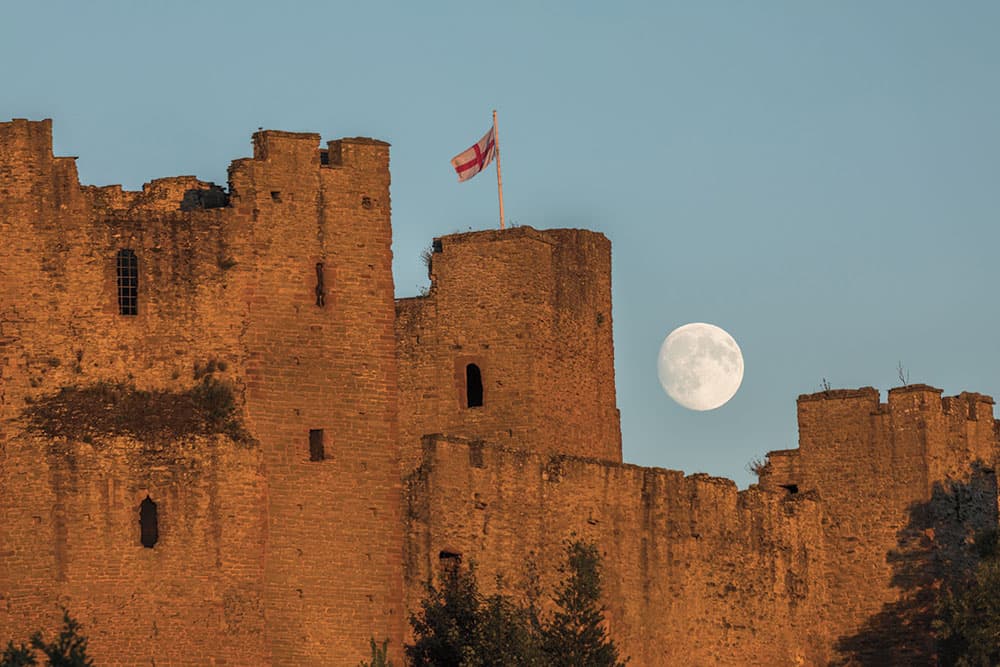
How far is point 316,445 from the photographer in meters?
53.9

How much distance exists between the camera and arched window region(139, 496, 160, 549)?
5275 cm

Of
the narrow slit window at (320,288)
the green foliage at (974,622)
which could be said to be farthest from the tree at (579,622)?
the green foliage at (974,622)

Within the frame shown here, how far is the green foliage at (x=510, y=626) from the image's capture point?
175 feet

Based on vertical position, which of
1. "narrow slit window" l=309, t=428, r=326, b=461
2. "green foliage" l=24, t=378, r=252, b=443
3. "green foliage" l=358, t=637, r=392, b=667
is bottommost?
"green foliage" l=358, t=637, r=392, b=667

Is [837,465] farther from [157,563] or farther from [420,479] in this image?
[157,563]

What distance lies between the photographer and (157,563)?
173ft

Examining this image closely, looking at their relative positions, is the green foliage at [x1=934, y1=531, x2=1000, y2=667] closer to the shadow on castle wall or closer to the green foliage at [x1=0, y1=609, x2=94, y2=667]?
the shadow on castle wall

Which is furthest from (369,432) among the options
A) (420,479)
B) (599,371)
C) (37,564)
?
(599,371)

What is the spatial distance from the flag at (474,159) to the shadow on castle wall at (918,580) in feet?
33.3

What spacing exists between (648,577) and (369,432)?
6.64m

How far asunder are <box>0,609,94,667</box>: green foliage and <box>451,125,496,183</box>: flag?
1463 centimetres

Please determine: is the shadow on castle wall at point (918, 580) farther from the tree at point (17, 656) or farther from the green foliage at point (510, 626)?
the tree at point (17, 656)

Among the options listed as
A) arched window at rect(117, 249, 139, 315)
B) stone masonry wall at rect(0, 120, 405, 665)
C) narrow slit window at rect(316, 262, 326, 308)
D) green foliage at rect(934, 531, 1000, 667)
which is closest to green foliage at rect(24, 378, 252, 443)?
stone masonry wall at rect(0, 120, 405, 665)

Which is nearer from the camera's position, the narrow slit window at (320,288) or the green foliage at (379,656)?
the green foliage at (379,656)
